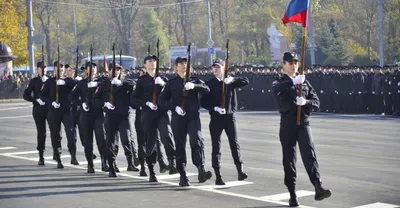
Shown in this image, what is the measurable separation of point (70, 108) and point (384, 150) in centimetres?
653

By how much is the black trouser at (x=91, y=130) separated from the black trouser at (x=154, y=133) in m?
1.41

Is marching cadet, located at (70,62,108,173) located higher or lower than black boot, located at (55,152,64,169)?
higher

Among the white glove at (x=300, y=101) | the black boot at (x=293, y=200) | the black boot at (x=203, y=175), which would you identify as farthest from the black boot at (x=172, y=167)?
the white glove at (x=300, y=101)

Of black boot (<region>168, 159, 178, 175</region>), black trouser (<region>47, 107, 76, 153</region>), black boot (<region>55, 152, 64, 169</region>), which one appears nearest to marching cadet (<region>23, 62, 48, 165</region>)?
black trouser (<region>47, 107, 76, 153</region>)

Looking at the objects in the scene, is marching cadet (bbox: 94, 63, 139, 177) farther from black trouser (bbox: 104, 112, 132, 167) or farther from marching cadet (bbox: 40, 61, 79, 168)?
marching cadet (bbox: 40, 61, 79, 168)

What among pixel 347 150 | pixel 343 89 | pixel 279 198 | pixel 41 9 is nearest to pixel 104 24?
pixel 41 9

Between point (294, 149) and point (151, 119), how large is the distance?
11.2 ft

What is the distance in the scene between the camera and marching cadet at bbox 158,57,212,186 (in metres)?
12.7

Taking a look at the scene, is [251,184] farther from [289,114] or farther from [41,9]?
[41,9]

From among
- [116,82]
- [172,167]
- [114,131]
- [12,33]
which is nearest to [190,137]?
[172,167]

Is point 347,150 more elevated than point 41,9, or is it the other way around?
point 41,9

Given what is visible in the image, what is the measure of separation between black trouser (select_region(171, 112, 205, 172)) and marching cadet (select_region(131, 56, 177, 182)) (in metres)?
0.59

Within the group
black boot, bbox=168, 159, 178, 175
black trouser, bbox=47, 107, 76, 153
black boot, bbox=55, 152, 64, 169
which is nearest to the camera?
black boot, bbox=168, 159, 178, 175

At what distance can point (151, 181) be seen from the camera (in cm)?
1325
